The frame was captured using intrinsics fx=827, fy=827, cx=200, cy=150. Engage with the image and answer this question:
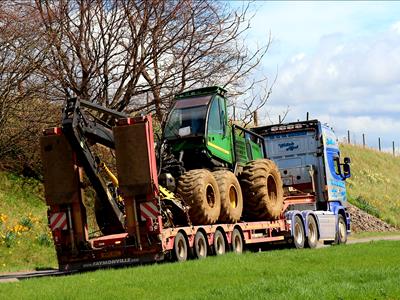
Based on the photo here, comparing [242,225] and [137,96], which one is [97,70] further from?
[242,225]

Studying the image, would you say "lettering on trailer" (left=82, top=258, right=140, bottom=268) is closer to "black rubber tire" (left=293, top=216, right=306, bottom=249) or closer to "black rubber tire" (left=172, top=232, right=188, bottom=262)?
"black rubber tire" (left=172, top=232, right=188, bottom=262)

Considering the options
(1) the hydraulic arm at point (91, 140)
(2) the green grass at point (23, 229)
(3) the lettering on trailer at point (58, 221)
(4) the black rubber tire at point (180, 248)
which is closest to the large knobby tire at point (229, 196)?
(4) the black rubber tire at point (180, 248)

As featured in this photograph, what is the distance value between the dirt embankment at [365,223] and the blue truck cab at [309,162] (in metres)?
11.1

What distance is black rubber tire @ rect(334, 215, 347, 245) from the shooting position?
87.7 feet

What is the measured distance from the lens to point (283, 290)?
11.8m

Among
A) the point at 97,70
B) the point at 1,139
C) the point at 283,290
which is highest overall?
the point at 97,70

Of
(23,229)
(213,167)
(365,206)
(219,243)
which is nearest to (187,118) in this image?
(213,167)

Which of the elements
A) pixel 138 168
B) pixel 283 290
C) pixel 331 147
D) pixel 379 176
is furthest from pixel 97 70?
pixel 379 176

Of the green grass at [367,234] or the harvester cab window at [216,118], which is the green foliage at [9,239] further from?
the green grass at [367,234]

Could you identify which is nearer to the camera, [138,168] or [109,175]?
[138,168]

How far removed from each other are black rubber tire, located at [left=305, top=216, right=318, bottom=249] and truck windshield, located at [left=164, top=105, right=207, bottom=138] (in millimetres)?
5999

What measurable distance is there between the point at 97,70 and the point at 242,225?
366 inches

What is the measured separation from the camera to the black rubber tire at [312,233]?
24.4 m

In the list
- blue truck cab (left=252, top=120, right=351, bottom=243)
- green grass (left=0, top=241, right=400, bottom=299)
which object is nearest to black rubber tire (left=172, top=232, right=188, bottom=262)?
green grass (left=0, top=241, right=400, bottom=299)
